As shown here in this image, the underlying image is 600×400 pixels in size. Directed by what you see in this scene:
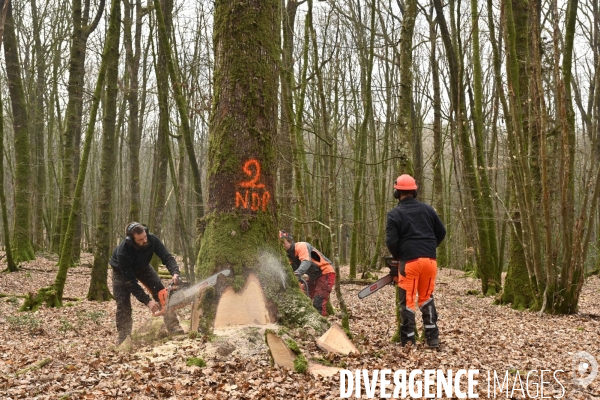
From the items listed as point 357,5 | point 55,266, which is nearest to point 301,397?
point 55,266

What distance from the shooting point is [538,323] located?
773 centimetres

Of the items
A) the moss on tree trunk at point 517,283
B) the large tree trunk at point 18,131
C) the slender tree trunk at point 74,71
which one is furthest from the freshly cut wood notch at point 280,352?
the large tree trunk at point 18,131

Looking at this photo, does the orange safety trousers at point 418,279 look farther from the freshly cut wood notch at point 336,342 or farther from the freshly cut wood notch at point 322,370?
the freshly cut wood notch at point 322,370

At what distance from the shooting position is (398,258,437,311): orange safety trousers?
5.81m

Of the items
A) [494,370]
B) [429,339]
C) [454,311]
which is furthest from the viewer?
[454,311]

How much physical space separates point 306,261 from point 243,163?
249 centimetres

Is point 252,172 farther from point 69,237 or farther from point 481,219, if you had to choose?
point 481,219

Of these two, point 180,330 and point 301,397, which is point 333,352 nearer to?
point 301,397

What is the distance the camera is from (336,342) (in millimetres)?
5082

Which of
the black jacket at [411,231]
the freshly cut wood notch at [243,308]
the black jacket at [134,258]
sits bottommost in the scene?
the freshly cut wood notch at [243,308]

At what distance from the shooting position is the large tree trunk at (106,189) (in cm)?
1015

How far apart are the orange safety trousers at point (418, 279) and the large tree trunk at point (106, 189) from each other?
663 centimetres

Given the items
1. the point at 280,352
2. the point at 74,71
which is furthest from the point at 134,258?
the point at 74,71

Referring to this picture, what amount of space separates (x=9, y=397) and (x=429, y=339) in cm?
410
